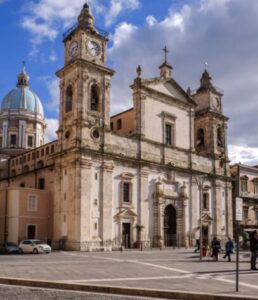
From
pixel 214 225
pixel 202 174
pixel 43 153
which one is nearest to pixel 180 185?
pixel 202 174

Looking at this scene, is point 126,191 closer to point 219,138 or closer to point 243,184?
point 219,138

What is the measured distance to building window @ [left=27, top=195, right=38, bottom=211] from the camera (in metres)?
42.2

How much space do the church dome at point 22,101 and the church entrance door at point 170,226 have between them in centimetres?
3113

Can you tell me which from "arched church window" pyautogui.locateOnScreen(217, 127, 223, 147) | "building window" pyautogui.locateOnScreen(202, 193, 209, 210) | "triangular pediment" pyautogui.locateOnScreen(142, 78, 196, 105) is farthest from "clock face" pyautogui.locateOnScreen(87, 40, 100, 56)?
"arched church window" pyautogui.locateOnScreen(217, 127, 223, 147)

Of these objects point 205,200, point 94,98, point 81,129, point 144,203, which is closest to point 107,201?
point 144,203

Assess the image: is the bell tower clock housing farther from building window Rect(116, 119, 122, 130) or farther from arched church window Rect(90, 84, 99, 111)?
building window Rect(116, 119, 122, 130)

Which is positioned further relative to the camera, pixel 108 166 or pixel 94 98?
pixel 94 98

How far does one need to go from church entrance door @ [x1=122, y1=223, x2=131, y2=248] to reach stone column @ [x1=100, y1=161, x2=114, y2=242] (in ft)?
6.49

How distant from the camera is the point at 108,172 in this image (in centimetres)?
4219

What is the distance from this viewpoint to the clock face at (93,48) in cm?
4395

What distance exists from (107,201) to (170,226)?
10.2 metres

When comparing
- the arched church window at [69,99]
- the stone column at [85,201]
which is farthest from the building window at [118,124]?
the stone column at [85,201]

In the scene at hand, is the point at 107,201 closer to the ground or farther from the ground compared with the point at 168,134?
closer to the ground

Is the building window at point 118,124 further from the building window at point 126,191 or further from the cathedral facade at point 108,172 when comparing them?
the building window at point 126,191
